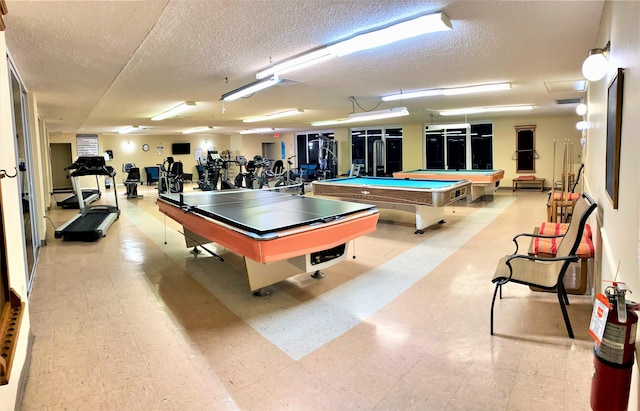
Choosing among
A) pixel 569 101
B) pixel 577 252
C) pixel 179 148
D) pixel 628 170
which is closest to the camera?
pixel 628 170

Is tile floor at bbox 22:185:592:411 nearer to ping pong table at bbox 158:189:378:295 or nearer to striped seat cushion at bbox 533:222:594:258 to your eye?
ping pong table at bbox 158:189:378:295

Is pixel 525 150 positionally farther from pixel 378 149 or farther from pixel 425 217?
pixel 425 217

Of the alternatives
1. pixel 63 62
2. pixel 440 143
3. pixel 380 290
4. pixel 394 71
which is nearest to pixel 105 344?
pixel 380 290

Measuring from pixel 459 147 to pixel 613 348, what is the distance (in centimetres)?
1375

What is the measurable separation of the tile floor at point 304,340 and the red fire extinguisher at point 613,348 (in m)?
0.63

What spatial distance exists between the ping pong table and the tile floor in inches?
13.2

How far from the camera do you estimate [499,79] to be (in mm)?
5688

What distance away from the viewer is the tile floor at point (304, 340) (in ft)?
7.09

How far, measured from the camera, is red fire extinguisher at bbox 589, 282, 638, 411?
54.7 inches

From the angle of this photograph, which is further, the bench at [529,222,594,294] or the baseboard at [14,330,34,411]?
the bench at [529,222,594,294]

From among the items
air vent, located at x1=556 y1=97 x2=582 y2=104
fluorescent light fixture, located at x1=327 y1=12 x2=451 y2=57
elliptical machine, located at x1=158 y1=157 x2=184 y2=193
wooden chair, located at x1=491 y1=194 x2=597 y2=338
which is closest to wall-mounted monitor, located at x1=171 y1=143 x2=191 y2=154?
elliptical machine, located at x1=158 y1=157 x2=184 y2=193

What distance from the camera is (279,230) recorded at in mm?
→ 2998

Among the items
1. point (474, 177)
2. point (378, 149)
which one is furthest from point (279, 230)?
point (378, 149)

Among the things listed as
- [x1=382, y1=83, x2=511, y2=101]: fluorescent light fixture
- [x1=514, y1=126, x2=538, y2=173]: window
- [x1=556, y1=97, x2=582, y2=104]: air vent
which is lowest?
[x1=514, y1=126, x2=538, y2=173]: window
